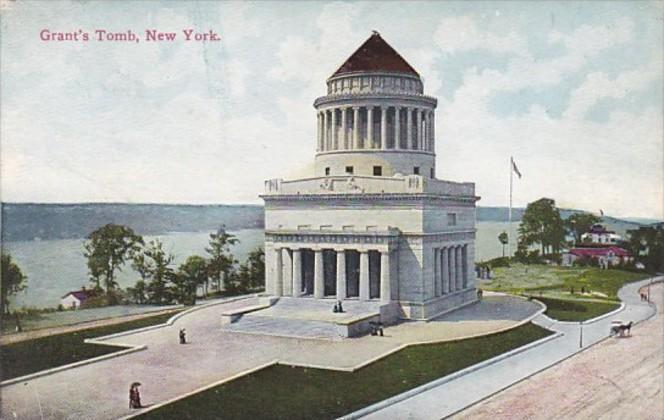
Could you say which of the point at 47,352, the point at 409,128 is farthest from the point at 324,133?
the point at 47,352

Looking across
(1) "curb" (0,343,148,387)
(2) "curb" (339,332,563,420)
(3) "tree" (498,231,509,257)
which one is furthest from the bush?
(1) "curb" (0,343,148,387)

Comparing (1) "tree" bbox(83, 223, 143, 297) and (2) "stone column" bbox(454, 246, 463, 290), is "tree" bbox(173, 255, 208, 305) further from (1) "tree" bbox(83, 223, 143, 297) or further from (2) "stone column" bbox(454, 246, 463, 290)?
(2) "stone column" bbox(454, 246, 463, 290)

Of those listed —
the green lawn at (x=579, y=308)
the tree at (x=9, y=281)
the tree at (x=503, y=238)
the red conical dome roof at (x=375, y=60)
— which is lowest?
the green lawn at (x=579, y=308)

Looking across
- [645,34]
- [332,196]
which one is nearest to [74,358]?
[332,196]

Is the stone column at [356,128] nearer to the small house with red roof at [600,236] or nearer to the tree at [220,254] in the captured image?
the tree at [220,254]

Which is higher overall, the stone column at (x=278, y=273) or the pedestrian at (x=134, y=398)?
the stone column at (x=278, y=273)

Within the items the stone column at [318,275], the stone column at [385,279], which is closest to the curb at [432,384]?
the stone column at [385,279]

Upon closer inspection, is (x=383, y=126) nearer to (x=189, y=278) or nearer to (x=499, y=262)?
(x=499, y=262)
